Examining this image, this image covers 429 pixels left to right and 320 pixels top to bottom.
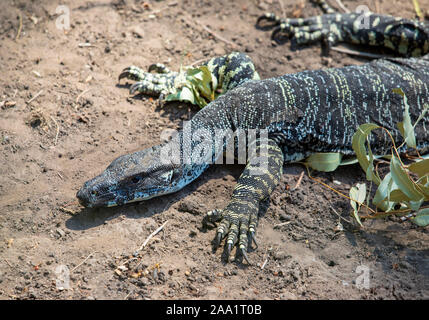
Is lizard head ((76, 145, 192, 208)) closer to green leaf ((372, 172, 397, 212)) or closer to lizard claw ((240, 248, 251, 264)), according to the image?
lizard claw ((240, 248, 251, 264))

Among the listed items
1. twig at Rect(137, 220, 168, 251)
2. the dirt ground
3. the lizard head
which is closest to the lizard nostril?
the lizard head

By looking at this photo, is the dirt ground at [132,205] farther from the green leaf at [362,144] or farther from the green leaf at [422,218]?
the green leaf at [362,144]

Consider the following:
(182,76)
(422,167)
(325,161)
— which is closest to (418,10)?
(325,161)

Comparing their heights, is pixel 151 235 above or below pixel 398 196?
below

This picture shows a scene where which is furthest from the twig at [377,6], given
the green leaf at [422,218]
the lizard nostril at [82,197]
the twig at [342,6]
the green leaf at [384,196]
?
the lizard nostril at [82,197]

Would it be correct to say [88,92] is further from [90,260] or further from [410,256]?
[410,256]

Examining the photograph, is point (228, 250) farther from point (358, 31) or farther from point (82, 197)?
point (358, 31)

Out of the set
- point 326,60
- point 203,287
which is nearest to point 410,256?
point 203,287
